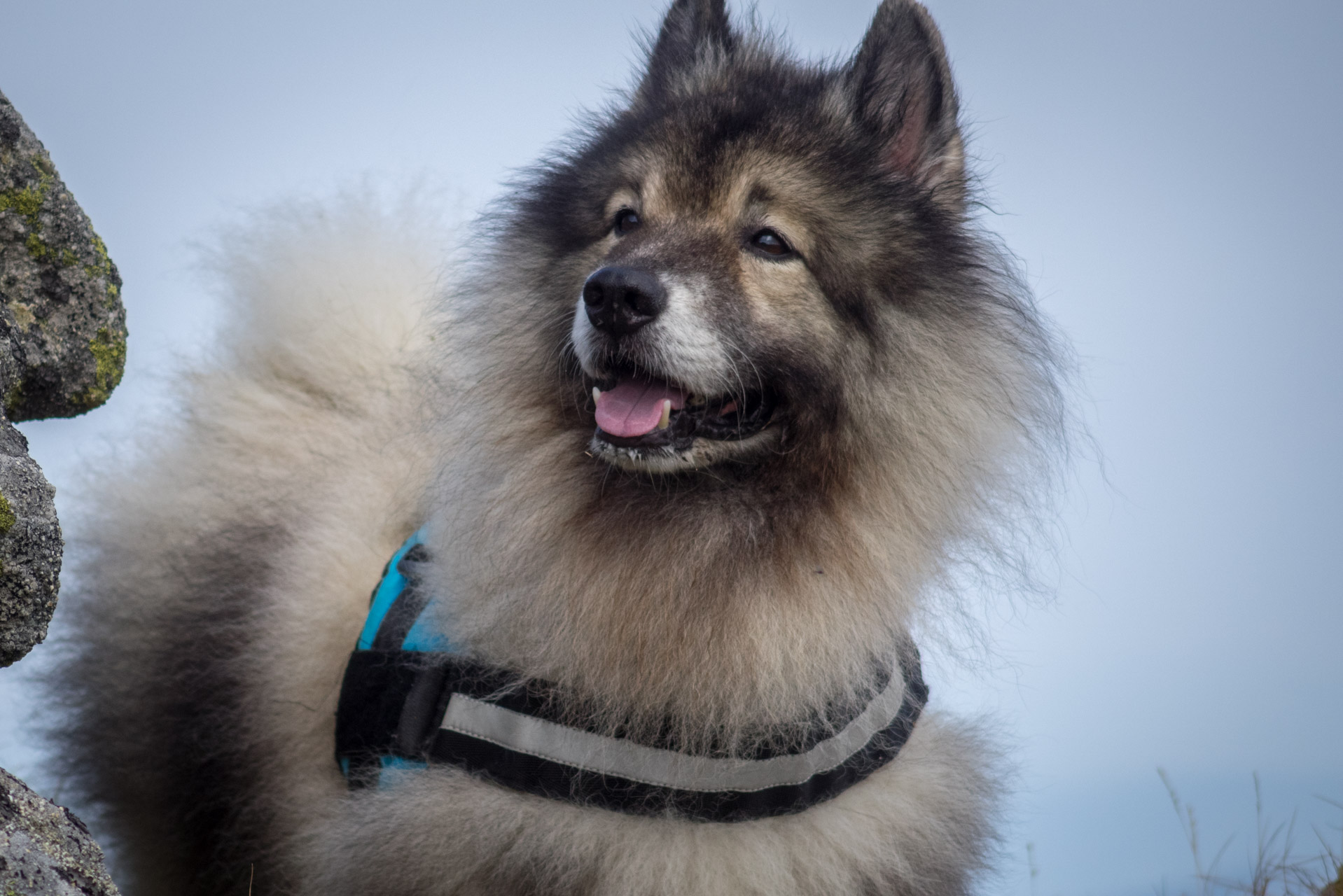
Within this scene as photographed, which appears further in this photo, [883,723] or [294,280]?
[294,280]

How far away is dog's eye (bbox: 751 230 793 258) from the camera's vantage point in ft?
8.66

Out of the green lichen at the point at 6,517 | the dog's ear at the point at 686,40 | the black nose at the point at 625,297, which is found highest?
the dog's ear at the point at 686,40

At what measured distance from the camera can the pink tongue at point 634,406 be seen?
254cm

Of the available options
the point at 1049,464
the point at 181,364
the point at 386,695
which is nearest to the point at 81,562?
the point at 181,364

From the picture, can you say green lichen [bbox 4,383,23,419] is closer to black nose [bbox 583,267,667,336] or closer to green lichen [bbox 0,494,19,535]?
green lichen [bbox 0,494,19,535]

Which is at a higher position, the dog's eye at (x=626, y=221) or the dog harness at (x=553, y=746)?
the dog's eye at (x=626, y=221)

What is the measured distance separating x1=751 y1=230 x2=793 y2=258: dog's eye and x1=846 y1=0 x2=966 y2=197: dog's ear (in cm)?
40

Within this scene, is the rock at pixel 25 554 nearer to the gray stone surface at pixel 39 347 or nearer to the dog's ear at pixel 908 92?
the gray stone surface at pixel 39 347

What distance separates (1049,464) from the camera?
9.61ft

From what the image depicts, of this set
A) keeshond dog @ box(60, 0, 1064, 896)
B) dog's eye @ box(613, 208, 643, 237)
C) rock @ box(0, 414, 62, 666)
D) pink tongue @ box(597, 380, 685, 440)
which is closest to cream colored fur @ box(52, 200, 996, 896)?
keeshond dog @ box(60, 0, 1064, 896)

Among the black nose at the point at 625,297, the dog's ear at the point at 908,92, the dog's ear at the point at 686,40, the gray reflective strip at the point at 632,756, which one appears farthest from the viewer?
the dog's ear at the point at 686,40

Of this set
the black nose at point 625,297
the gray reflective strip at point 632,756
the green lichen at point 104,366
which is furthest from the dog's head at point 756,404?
the green lichen at point 104,366

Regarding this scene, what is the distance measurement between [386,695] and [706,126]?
1562 millimetres

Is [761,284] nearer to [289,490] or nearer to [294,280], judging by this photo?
[289,490]
